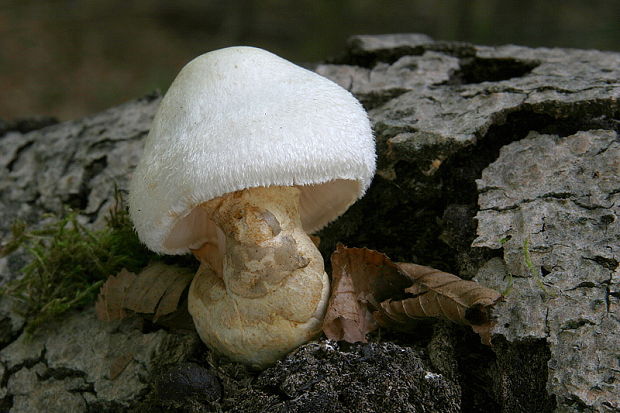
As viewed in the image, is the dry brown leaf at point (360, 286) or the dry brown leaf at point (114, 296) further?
the dry brown leaf at point (114, 296)

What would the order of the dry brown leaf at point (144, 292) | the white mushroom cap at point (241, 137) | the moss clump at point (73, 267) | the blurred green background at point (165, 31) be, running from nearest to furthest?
the white mushroom cap at point (241, 137) → the dry brown leaf at point (144, 292) → the moss clump at point (73, 267) → the blurred green background at point (165, 31)

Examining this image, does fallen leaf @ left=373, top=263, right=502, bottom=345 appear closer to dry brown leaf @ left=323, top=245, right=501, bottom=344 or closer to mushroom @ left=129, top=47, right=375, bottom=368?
dry brown leaf @ left=323, top=245, right=501, bottom=344

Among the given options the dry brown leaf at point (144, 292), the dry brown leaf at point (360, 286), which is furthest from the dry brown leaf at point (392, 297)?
the dry brown leaf at point (144, 292)

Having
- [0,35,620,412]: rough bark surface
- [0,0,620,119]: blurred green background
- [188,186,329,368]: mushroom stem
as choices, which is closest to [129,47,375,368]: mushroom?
[188,186,329,368]: mushroom stem

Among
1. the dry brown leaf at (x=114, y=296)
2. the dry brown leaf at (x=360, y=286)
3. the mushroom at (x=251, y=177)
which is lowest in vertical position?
the dry brown leaf at (x=114, y=296)

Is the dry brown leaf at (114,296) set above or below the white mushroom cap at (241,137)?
below

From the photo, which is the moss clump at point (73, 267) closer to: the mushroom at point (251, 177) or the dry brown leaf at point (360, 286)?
the mushroom at point (251, 177)

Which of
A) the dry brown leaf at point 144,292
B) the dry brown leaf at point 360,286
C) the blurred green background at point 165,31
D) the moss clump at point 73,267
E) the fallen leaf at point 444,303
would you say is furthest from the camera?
the blurred green background at point 165,31

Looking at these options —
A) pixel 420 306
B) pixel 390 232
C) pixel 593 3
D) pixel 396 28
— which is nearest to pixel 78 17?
pixel 396 28

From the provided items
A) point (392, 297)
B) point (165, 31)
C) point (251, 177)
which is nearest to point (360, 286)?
point (392, 297)
